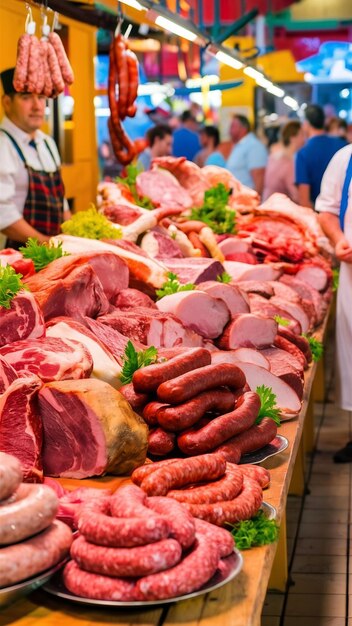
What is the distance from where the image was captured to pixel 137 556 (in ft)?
7.93

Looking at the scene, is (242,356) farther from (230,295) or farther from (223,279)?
(223,279)

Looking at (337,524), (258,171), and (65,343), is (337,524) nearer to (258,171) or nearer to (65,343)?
(65,343)

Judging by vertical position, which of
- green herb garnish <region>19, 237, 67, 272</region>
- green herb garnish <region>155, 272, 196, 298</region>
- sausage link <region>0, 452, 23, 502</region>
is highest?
green herb garnish <region>19, 237, 67, 272</region>

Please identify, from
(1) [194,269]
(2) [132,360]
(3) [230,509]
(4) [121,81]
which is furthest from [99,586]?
(4) [121,81]

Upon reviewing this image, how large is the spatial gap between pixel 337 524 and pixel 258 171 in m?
8.27

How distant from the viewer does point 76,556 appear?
2.51m

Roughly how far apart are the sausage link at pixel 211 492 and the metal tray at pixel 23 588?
0.50 m

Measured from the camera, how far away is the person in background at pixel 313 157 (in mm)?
10672

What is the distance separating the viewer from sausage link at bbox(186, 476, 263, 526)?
2.84 m

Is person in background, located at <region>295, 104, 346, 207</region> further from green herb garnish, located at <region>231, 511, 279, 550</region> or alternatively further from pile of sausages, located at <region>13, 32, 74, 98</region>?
green herb garnish, located at <region>231, 511, 279, 550</region>

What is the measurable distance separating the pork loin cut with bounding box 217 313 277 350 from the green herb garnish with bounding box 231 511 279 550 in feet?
5.66

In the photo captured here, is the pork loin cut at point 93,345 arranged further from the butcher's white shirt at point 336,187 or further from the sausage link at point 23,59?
the butcher's white shirt at point 336,187

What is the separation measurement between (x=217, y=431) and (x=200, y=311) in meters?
1.29

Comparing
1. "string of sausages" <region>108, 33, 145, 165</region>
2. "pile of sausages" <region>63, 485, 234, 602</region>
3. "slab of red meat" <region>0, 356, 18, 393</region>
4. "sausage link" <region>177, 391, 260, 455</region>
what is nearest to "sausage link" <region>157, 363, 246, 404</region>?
"sausage link" <region>177, 391, 260, 455</region>
